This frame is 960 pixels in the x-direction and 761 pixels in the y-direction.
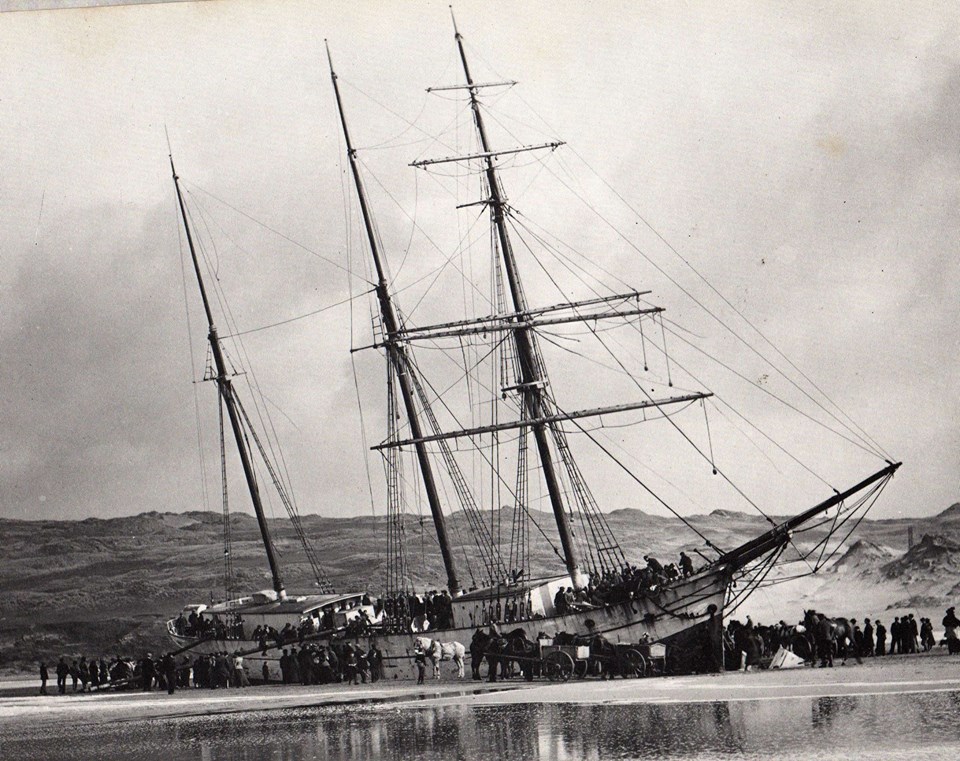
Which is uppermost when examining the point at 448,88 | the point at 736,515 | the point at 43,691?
the point at 448,88

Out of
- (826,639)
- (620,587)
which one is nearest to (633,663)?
(620,587)

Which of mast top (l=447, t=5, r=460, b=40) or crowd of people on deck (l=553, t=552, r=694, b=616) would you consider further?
crowd of people on deck (l=553, t=552, r=694, b=616)

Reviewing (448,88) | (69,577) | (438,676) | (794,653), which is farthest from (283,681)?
(69,577)

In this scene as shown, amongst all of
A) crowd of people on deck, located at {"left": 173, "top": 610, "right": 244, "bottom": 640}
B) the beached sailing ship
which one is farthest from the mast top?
crowd of people on deck, located at {"left": 173, "top": 610, "right": 244, "bottom": 640}

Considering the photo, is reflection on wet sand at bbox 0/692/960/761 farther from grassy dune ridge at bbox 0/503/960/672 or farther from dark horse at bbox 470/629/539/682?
grassy dune ridge at bbox 0/503/960/672

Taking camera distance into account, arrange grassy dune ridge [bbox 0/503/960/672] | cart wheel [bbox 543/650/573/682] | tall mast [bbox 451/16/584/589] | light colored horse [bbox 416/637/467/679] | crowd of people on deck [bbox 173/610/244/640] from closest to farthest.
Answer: cart wheel [bbox 543/650/573/682] → light colored horse [bbox 416/637/467/679] → tall mast [bbox 451/16/584/589] → crowd of people on deck [bbox 173/610/244/640] → grassy dune ridge [bbox 0/503/960/672]

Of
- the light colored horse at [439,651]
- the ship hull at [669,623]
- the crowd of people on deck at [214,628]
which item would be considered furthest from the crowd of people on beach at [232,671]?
the light colored horse at [439,651]

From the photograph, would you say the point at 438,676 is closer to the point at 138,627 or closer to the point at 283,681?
the point at 283,681
